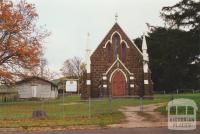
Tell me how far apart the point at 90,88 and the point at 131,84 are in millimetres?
5491

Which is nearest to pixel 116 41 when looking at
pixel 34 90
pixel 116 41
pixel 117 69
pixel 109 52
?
pixel 116 41

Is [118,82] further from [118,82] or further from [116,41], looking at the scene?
[116,41]

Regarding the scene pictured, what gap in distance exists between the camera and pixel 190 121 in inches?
1176

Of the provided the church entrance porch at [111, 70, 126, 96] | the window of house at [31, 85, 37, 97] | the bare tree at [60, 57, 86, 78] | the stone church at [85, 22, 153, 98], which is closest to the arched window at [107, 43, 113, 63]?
the stone church at [85, 22, 153, 98]

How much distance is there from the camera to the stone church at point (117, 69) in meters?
65.0

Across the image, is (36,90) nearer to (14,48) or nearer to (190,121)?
(14,48)

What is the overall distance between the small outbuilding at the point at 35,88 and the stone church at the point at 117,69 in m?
13.2

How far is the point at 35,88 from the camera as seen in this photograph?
78.9 metres

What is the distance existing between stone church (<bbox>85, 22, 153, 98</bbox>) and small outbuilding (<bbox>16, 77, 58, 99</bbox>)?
13173 mm

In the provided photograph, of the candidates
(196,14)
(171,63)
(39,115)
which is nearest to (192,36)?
(196,14)

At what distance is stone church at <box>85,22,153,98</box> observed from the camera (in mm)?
65000

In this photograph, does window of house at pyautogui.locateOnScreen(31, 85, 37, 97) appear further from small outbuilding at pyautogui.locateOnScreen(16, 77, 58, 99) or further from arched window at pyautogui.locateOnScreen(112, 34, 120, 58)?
arched window at pyautogui.locateOnScreen(112, 34, 120, 58)

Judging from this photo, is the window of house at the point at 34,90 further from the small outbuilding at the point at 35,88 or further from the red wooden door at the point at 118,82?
the red wooden door at the point at 118,82

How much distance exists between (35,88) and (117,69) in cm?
1875
